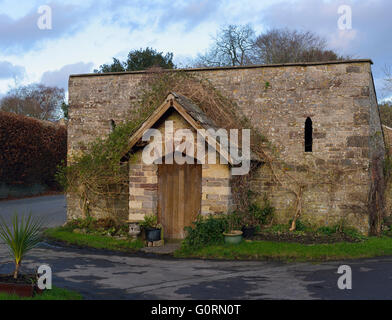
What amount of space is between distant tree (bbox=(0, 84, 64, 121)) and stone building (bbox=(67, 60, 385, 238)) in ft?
115

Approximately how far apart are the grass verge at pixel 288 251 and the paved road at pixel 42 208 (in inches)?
285

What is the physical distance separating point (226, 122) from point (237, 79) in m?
1.67

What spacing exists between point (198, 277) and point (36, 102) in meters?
40.9

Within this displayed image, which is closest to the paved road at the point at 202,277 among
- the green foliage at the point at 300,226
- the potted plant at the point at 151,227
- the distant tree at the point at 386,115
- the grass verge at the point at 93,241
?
the grass verge at the point at 93,241

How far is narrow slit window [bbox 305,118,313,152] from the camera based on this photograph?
12.5 m

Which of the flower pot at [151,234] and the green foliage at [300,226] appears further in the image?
the green foliage at [300,226]

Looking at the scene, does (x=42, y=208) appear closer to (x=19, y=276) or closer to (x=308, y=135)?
(x=308, y=135)

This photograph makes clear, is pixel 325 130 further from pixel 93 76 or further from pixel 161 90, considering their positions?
pixel 93 76

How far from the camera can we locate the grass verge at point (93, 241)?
11.4 metres

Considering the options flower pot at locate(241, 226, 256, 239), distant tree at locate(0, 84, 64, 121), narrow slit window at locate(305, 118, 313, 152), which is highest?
distant tree at locate(0, 84, 64, 121)

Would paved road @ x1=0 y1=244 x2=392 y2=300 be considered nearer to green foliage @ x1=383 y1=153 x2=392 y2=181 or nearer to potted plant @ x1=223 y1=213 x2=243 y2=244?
potted plant @ x1=223 y1=213 x2=243 y2=244

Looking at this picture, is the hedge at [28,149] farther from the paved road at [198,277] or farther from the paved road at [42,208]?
the paved road at [198,277]

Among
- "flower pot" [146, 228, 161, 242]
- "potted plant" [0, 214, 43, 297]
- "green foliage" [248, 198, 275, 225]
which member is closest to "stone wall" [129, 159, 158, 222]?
"flower pot" [146, 228, 161, 242]

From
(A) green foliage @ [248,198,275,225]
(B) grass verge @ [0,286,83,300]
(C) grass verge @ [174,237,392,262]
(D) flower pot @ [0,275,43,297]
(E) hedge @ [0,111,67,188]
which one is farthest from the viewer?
(E) hedge @ [0,111,67,188]
